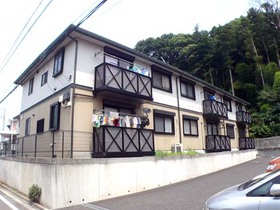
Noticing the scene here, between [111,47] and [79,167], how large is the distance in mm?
6508

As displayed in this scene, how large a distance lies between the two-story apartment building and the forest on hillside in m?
17.0

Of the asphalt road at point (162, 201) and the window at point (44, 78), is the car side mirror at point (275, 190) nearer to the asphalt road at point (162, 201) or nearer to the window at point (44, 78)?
the asphalt road at point (162, 201)

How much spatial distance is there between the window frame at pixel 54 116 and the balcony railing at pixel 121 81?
2183mm

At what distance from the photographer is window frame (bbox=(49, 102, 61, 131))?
1195cm

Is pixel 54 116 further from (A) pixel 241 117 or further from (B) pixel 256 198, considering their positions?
(A) pixel 241 117

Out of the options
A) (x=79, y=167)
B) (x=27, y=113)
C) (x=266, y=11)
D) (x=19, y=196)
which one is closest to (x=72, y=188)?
(x=79, y=167)

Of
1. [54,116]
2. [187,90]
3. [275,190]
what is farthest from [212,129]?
[275,190]

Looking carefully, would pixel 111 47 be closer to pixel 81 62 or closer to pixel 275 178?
pixel 81 62

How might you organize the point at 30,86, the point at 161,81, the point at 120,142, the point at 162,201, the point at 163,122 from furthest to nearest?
the point at 30,86, the point at 161,81, the point at 163,122, the point at 120,142, the point at 162,201

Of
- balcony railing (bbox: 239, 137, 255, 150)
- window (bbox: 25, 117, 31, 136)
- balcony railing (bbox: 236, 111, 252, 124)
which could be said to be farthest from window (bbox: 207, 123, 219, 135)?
window (bbox: 25, 117, 31, 136)

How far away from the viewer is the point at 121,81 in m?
11.9

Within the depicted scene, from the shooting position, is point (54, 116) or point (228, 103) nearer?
point (54, 116)

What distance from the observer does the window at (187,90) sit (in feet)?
58.4

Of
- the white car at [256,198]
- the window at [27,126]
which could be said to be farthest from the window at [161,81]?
the white car at [256,198]
